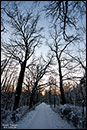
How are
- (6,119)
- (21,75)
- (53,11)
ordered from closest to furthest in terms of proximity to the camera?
(53,11) < (6,119) < (21,75)

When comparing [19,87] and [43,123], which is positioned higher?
[19,87]

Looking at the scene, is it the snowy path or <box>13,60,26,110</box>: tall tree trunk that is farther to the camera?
<box>13,60,26,110</box>: tall tree trunk

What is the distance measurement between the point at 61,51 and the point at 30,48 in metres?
6.43

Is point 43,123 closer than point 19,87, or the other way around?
point 43,123

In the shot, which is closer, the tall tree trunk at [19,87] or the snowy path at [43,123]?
the snowy path at [43,123]

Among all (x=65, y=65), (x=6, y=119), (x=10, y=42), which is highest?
(x=10, y=42)

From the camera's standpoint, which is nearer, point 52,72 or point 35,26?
point 35,26

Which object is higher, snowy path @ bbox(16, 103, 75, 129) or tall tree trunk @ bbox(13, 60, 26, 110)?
tall tree trunk @ bbox(13, 60, 26, 110)

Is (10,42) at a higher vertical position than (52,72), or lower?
higher

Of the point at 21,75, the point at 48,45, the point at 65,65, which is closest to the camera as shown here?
the point at 21,75

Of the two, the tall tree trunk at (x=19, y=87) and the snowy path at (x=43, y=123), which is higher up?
the tall tree trunk at (x=19, y=87)

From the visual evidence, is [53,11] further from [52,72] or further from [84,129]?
[52,72]

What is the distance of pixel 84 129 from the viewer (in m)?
4.70

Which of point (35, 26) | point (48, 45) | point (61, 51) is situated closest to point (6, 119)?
point (35, 26)
